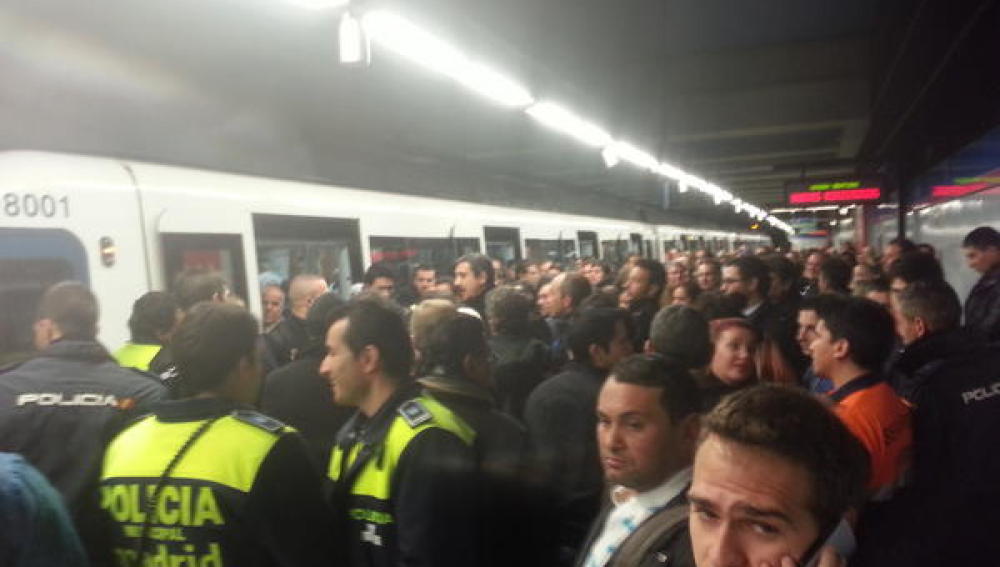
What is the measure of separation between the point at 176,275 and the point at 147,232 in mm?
297

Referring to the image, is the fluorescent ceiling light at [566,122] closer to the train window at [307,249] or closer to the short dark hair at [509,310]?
the train window at [307,249]

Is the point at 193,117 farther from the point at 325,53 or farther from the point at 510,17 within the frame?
the point at 510,17

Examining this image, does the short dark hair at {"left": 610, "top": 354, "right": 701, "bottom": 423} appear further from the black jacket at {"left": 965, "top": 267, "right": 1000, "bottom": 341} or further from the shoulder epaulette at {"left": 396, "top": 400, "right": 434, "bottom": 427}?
the black jacket at {"left": 965, "top": 267, "right": 1000, "bottom": 341}

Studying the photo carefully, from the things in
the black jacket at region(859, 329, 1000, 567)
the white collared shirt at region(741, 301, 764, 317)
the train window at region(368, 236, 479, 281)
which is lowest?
the black jacket at region(859, 329, 1000, 567)

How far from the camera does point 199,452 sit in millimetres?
1753

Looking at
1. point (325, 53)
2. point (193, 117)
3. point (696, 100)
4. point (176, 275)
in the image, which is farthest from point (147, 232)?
point (696, 100)

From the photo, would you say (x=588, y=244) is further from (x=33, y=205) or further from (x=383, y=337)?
(x=383, y=337)

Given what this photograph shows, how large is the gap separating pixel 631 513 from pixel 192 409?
1150 millimetres

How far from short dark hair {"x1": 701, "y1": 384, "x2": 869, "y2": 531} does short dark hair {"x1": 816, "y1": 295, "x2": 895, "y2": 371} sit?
1340 mm

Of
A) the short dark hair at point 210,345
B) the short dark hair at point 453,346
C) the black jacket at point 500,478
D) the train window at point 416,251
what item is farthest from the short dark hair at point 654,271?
the short dark hair at point 210,345

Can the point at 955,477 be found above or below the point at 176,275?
below

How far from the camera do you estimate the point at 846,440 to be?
126 cm

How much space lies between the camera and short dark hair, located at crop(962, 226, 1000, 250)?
191 inches

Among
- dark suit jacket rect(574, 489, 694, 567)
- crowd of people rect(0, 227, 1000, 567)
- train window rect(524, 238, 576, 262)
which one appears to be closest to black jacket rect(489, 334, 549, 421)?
crowd of people rect(0, 227, 1000, 567)
